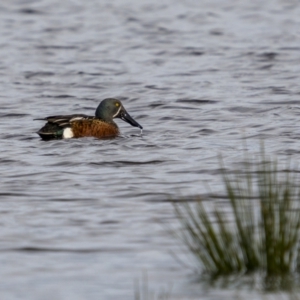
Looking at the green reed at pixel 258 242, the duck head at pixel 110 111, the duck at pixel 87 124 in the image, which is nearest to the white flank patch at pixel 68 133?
the duck at pixel 87 124

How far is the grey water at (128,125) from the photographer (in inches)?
294

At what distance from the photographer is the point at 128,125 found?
1522 centimetres

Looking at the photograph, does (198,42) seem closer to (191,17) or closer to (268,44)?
(268,44)

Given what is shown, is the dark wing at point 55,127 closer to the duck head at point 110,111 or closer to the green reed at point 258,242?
the duck head at point 110,111

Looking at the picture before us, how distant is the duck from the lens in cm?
1319

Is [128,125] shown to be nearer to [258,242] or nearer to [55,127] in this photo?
[55,127]

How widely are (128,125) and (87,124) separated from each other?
1826mm

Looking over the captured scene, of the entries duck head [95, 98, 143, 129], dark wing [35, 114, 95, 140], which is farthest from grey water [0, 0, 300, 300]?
duck head [95, 98, 143, 129]

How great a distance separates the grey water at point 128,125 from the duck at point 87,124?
0.60ft

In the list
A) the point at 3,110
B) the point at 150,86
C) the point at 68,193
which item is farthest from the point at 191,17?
the point at 68,193

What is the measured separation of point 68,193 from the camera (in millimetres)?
9820

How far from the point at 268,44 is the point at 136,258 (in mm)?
15878

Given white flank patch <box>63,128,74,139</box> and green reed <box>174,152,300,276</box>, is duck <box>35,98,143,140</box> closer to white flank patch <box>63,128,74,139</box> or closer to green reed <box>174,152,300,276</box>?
white flank patch <box>63,128,74,139</box>

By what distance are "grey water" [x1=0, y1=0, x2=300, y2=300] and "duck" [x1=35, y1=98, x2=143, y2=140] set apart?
18 centimetres
